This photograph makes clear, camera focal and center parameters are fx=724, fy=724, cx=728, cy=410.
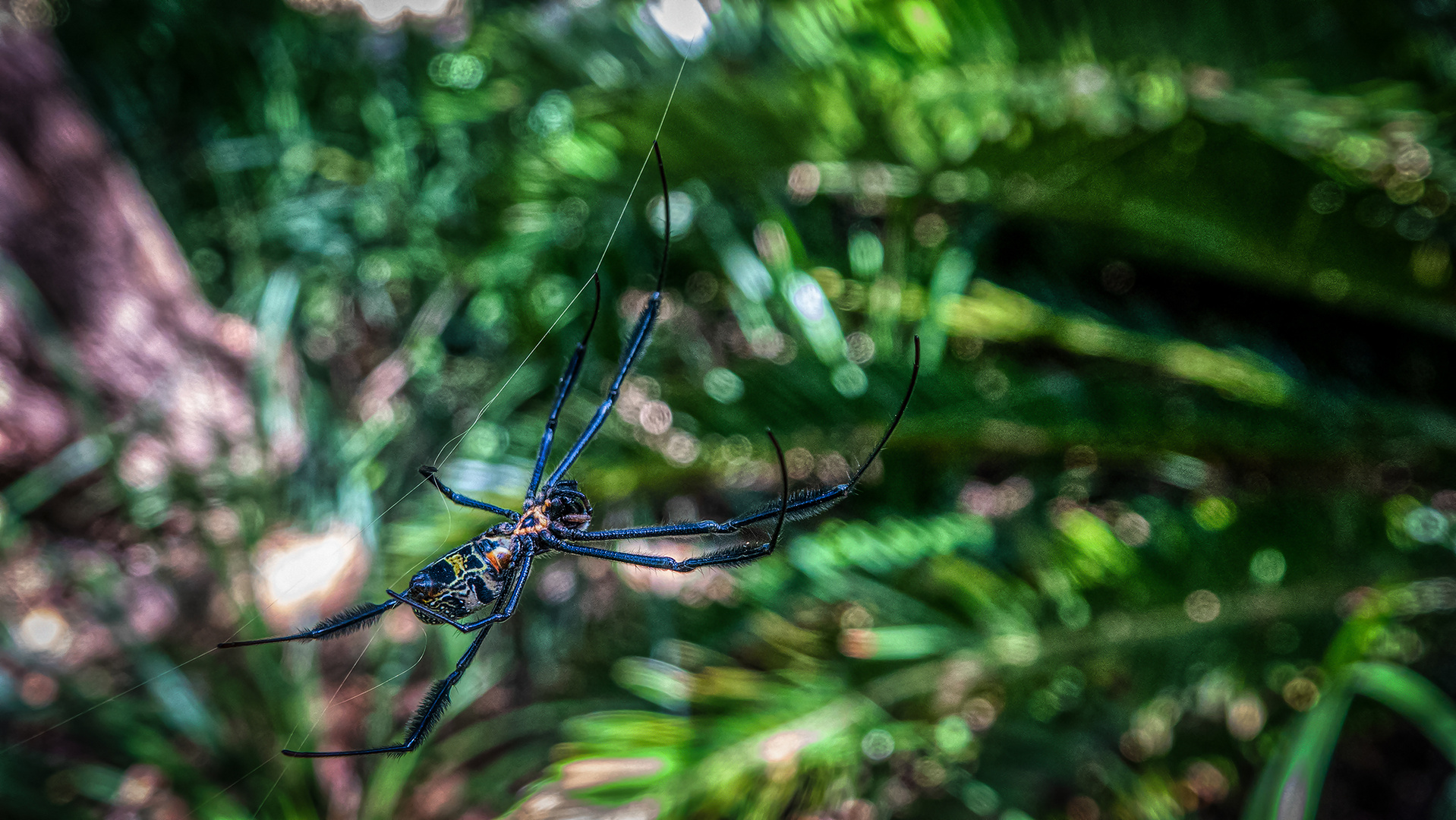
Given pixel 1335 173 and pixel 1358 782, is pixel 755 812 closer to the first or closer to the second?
pixel 1335 173

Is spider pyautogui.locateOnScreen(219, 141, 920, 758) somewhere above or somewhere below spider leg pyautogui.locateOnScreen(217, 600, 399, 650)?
below

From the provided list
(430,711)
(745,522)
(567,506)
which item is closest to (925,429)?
(745,522)

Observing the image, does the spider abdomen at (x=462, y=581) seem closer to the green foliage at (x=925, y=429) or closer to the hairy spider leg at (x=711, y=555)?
the hairy spider leg at (x=711, y=555)

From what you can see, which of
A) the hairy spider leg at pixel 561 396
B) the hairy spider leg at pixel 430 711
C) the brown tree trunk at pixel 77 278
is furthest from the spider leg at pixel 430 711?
the brown tree trunk at pixel 77 278

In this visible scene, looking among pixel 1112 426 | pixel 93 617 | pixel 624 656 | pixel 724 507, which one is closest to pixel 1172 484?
pixel 1112 426

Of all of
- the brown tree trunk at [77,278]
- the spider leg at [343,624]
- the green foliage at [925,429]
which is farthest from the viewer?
the brown tree trunk at [77,278]

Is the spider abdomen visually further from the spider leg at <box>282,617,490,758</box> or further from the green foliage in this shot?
the green foliage

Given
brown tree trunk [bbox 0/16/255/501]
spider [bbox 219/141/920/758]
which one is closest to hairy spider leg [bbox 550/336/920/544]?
spider [bbox 219/141/920/758]
